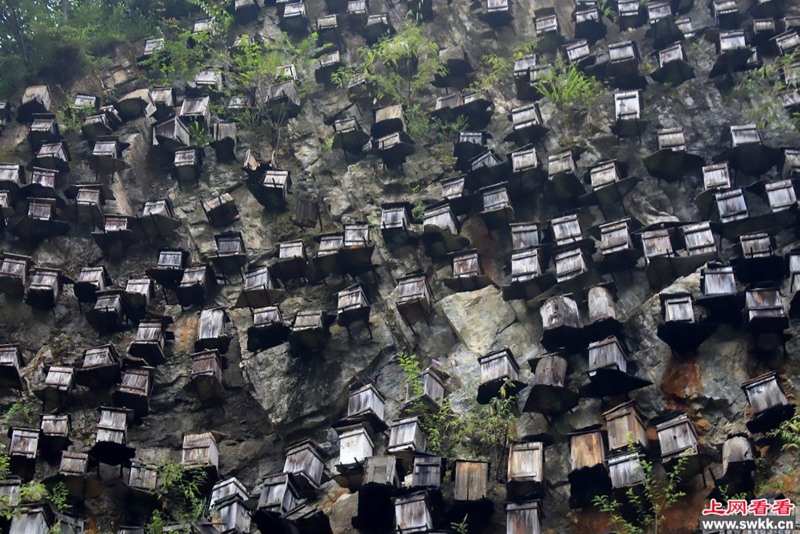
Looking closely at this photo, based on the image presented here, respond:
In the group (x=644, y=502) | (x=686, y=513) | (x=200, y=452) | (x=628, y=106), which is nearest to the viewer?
(x=644, y=502)

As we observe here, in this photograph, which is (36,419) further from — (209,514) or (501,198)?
(501,198)

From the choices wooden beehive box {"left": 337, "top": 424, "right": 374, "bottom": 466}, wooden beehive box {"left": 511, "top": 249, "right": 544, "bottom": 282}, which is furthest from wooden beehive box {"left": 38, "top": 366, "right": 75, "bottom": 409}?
wooden beehive box {"left": 511, "top": 249, "right": 544, "bottom": 282}

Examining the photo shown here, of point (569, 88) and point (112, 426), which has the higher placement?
point (569, 88)

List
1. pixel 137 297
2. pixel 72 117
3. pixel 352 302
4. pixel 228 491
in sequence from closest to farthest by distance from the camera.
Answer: pixel 228 491 < pixel 352 302 < pixel 137 297 < pixel 72 117

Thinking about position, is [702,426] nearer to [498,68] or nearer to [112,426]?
[112,426]

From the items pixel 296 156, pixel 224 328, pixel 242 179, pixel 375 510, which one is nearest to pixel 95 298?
pixel 224 328

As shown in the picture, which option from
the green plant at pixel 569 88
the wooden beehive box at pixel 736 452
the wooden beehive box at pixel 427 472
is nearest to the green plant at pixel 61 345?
the wooden beehive box at pixel 427 472

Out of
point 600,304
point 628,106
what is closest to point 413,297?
point 600,304

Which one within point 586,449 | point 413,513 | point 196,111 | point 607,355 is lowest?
point 413,513
